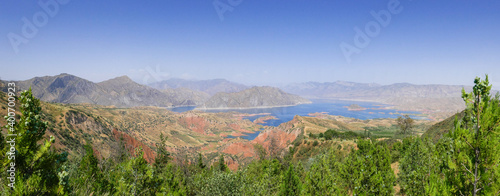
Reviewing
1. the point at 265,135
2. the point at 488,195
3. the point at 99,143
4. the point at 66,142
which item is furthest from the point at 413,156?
the point at 265,135

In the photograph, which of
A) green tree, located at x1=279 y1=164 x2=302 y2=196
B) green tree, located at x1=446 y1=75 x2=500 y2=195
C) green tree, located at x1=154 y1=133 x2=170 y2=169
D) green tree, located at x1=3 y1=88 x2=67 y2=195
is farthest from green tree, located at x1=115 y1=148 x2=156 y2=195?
green tree, located at x1=446 y1=75 x2=500 y2=195

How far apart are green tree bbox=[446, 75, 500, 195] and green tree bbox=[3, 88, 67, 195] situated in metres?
14.6

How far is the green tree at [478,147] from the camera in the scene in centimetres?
759

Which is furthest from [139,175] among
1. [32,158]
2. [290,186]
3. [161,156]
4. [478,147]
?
[478,147]

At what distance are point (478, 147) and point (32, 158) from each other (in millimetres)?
15776

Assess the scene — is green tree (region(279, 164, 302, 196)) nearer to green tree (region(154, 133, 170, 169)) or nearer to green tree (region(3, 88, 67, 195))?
green tree (region(154, 133, 170, 169))

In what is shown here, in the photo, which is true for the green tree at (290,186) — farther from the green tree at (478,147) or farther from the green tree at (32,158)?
the green tree at (32,158)

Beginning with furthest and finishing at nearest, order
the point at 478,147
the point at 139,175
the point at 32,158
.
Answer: the point at 139,175 → the point at 478,147 → the point at 32,158

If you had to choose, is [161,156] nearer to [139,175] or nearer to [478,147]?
[139,175]

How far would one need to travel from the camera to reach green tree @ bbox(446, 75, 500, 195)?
7590 millimetres

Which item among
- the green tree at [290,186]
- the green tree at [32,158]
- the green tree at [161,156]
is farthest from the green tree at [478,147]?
the green tree at [161,156]

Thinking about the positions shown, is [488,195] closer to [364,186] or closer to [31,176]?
[364,186]

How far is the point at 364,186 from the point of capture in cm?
1397

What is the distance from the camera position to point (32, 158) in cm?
702
